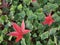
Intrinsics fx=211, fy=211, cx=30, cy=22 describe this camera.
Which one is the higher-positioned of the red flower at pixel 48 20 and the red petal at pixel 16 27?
the red flower at pixel 48 20

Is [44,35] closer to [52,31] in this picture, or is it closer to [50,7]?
[52,31]

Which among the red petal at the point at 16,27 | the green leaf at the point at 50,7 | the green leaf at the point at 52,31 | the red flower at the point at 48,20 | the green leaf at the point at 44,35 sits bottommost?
the green leaf at the point at 44,35

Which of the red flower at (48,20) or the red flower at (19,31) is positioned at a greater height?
the red flower at (48,20)

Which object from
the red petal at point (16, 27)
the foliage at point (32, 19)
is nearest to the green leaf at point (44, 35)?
the foliage at point (32, 19)

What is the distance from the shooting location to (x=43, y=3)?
1.07m

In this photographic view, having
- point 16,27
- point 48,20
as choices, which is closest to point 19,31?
point 16,27

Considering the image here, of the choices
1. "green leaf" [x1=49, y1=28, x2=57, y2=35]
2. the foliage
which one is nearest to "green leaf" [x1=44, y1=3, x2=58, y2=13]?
the foliage

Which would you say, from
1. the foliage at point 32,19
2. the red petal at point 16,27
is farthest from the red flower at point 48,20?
the red petal at point 16,27

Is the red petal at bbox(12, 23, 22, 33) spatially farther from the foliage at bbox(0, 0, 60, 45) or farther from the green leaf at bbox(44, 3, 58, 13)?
the green leaf at bbox(44, 3, 58, 13)

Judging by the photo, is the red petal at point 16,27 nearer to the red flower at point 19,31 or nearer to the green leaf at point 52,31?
the red flower at point 19,31

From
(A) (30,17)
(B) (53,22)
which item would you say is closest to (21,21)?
(A) (30,17)

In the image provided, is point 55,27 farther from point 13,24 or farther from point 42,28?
point 13,24

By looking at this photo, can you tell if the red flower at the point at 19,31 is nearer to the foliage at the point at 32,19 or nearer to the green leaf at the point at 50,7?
the foliage at the point at 32,19

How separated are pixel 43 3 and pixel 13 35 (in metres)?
0.24
